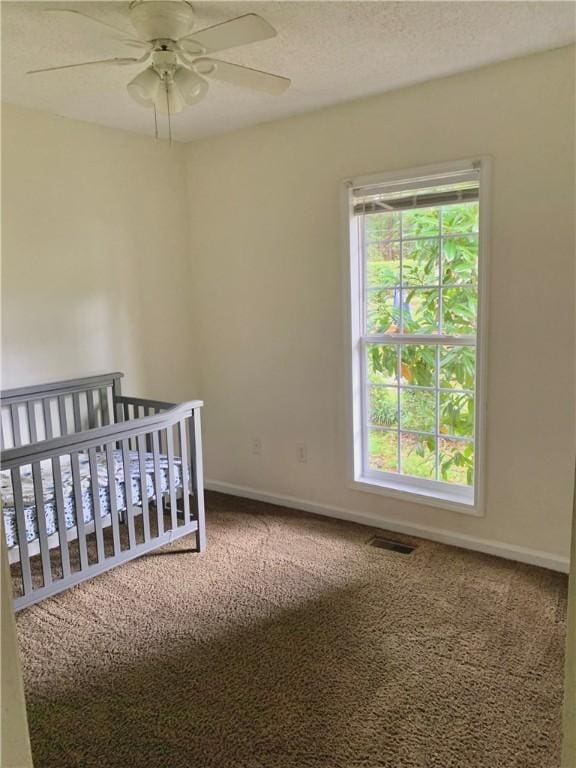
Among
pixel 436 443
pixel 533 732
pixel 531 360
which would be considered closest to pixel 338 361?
pixel 436 443

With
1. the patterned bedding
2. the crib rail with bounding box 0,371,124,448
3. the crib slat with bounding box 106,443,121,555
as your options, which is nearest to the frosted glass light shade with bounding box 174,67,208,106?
the crib slat with bounding box 106,443,121,555

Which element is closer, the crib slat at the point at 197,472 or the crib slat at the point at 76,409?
the crib slat at the point at 197,472

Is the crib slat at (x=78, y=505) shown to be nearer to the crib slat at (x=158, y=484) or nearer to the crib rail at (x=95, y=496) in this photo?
the crib rail at (x=95, y=496)

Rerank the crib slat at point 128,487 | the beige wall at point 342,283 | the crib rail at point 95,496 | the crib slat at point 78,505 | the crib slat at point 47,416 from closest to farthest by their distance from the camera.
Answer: the crib rail at point 95,496 → the crib slat at point 78,505 → the beige wall at point 342,283 → the crib slat at point 128,487 → the crib slat at point 47,416

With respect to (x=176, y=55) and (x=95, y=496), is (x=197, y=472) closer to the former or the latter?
(x=95, y=496)

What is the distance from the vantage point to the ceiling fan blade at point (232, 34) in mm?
1665

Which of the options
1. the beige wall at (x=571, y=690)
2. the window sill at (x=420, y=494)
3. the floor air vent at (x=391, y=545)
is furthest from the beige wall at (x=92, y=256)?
the beige wall at (x=571, y=690)

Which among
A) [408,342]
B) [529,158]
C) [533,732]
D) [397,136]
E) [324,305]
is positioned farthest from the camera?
[324,305]

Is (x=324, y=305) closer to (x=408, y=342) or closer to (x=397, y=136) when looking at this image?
(x=408, y=342)

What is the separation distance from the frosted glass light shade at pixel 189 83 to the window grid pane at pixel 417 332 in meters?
1.37

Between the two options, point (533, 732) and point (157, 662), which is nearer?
point (533, 732)

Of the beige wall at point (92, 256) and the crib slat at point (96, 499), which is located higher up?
the beige wall at point (92, 256)

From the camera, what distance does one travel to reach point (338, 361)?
3.29 meters

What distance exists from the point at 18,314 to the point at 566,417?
277cm
